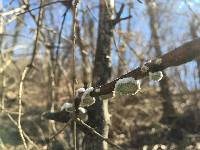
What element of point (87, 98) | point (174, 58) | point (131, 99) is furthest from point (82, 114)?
point (131, 99)

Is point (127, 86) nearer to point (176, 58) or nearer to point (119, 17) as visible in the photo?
point (176, 58)

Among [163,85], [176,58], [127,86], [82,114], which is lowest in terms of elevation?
[82,114]

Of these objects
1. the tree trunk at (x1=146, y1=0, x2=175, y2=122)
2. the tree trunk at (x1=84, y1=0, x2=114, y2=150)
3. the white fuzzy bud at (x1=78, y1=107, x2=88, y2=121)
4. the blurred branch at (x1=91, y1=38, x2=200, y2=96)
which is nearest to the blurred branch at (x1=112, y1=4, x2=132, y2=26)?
the tree trunk at (x1=84, y1=0, x2=114, y2=150)

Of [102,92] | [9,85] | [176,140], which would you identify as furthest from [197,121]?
[102,92]

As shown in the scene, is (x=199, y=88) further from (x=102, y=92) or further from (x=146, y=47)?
(x=102, y=92)

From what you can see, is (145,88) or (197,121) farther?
(145,88)

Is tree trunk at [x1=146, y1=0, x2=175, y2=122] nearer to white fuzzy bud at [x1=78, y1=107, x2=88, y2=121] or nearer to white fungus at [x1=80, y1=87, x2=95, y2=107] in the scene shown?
white fuzzy bud at [x1=78, y1=107, x2=88, y2=121]

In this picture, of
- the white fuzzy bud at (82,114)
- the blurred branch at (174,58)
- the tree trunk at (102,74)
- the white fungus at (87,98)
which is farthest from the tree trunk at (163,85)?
the blurred branch at (174,58)
